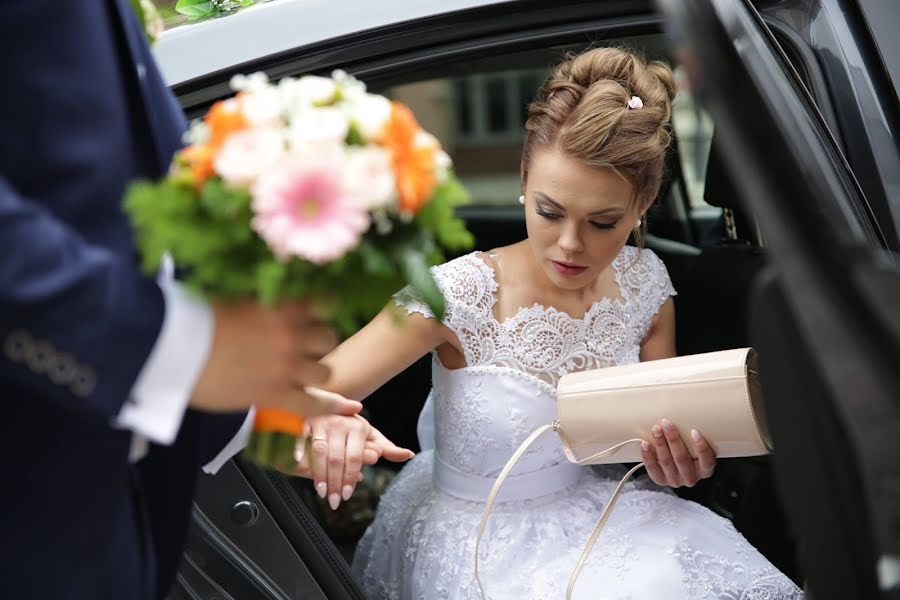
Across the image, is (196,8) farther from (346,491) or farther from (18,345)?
(18,345)

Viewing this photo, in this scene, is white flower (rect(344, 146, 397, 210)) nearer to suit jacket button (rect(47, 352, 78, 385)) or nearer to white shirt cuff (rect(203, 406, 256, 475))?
suit jacket button (rect(47, 352, 78, 385))

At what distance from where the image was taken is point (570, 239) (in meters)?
2.01

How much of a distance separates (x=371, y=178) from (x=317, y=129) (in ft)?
0.23

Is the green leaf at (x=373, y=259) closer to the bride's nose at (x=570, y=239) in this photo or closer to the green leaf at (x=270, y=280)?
the green leaf at (x=270, y=280)

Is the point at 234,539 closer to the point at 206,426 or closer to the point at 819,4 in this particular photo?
the point at 206,426

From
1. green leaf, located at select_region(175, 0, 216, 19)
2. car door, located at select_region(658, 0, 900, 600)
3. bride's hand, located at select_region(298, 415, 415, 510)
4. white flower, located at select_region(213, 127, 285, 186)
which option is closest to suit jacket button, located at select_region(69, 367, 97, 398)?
white flower, located at select_region(213, 127, 285, 186)

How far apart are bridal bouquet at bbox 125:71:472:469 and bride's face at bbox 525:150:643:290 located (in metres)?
0.96

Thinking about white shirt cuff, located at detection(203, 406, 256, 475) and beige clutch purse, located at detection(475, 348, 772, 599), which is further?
beige clutch purse, located at detection(475, 348, 772, 599)

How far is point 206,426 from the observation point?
1.34 metres

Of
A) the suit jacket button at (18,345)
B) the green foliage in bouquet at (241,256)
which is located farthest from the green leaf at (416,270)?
the suit jacket button at (18,345)

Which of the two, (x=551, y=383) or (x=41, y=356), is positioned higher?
(x=41, y=356)

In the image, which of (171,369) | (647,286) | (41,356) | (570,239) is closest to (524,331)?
(570,239)

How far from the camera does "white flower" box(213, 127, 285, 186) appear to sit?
976 mm

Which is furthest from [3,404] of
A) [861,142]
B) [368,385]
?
[861,142]
